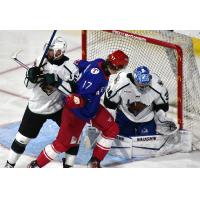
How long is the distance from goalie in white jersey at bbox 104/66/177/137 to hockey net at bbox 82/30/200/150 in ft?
0.46

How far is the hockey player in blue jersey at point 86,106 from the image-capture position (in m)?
4.01

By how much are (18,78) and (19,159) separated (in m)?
1.48

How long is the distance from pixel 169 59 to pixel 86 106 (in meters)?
0.87

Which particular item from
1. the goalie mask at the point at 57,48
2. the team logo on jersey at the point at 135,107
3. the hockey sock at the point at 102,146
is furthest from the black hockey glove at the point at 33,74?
the team logo on jersey at the point at 135,107

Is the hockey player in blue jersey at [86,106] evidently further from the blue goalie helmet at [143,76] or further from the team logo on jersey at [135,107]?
the team logo on jersey at [135,107]

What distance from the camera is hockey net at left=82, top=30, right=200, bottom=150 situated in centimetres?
451

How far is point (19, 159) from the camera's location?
14.4 ft

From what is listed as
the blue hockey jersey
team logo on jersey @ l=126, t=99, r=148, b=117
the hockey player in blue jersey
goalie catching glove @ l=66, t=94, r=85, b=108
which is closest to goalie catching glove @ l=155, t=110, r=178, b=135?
team logo on jersey @ l=126, t=99, r=148, b=117

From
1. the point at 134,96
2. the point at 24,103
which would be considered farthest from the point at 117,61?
the point at 24,103

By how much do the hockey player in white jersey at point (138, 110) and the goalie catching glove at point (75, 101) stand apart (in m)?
0.42

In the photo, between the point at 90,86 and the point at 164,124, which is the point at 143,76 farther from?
the point at 164,124

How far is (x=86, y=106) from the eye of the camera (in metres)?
4.06

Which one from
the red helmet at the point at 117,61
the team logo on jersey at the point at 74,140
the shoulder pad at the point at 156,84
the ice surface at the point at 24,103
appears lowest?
the ice surface at the point at 24,103

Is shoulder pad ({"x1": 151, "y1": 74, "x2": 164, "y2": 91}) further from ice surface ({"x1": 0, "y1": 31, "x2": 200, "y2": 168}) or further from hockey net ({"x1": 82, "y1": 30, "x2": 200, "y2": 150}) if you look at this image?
ice surface ({"x1": 0, "y1": 31, "x2": 200, "y2": 168})
